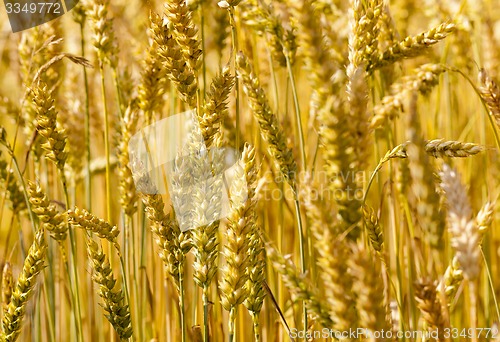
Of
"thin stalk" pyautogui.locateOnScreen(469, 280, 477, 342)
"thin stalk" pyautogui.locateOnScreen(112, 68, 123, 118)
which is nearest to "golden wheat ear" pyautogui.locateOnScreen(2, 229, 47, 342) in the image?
"thin stalk" pyautogui.locateOnScreen(112, 68, 123, 118)

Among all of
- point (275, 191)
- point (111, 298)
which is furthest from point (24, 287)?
point (275, 191)

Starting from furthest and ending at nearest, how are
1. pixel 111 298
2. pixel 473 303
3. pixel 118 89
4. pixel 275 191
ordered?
pixel 275 191 < pixel 118 89 < pixel 111 298 < pixel 473 303

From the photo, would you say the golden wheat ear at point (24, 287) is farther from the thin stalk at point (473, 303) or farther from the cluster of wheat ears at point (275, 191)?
the thin stalk at point (473, 303)

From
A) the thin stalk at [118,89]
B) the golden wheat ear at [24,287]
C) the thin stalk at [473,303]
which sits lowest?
the thin stalk at [473,303]

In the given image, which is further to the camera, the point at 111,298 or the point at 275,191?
the point at 275,191

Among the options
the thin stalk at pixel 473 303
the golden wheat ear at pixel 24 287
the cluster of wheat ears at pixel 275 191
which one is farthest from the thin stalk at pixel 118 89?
the thin stalk at pixel 473 303

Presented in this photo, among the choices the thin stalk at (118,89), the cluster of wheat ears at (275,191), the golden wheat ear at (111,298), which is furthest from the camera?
the thin stalk at (118,89)

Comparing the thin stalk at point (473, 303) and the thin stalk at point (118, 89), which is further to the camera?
the thin stalk at point (118, 89)

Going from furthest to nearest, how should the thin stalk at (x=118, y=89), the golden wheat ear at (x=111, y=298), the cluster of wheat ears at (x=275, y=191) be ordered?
the thin stalk at (x=118, y=89) < the golden wheat ear at (x=111, y=298) < the cluster of wheat ears at (x=275, y=191)

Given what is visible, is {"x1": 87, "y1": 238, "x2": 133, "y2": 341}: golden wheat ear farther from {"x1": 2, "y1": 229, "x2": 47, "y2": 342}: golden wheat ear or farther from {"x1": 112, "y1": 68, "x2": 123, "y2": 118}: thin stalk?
{"x1": 112, "y1": 68, "x2": 123, "y2": 118}: thin stalk

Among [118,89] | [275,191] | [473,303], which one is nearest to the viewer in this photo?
[473,303]

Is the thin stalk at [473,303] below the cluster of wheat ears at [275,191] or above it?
below

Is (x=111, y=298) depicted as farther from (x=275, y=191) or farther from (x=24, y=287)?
(x=275, y=191)

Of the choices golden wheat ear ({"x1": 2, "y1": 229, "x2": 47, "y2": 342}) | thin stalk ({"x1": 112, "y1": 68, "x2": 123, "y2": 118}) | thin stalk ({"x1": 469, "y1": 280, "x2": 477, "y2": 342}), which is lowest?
thin stalk ({"x1": 469, "y1": 280, "x2": 477, "y2": 342})
